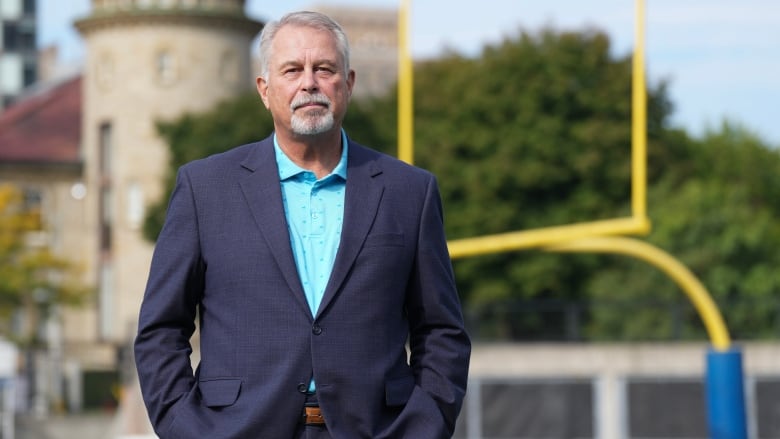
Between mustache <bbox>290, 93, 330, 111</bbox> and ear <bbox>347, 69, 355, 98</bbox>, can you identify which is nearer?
mustache <bbox>290, 93, 330, 111</bbox>

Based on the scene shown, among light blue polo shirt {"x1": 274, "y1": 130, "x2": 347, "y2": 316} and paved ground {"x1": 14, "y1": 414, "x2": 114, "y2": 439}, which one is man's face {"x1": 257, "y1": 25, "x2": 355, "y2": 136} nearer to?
light blue polo shirt {"x1": 274, "y1": 130, "x2": 347, "y2": 316}

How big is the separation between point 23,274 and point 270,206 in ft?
153

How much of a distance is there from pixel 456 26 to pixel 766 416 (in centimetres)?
866

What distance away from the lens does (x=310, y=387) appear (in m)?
4.24

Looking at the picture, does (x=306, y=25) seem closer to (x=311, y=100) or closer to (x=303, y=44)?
(x=303, y=44)

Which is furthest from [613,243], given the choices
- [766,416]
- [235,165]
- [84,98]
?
[84,98]

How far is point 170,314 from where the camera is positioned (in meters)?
4.29

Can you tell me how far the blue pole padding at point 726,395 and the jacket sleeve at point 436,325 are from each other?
937 centimetres

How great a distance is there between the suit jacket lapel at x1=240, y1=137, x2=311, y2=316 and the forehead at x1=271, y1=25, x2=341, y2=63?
0.77ft

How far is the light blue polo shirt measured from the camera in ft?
14.1

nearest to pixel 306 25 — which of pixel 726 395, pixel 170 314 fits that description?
pixel 170 314

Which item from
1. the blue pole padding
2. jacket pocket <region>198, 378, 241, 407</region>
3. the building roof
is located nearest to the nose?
jacket pocket <region>198, 378, 241, 407</region>

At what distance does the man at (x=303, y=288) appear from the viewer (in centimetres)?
421

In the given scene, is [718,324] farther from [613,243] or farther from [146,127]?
[146,127]
